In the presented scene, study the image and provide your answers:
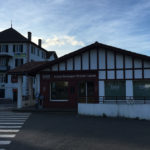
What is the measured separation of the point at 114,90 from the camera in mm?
18281

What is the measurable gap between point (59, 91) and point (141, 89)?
7.26 m

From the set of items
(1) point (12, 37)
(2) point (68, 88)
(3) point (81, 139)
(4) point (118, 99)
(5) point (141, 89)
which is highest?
(1) point (12, 37)

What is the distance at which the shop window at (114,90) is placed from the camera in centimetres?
1808

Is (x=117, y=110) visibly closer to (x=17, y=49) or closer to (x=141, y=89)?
(x=141, y=89)

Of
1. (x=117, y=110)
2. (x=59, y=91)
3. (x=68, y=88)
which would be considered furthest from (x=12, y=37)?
(x=117, y=110)

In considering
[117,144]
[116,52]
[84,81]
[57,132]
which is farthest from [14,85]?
[117,144]

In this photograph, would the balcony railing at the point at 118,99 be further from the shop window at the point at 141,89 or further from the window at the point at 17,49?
the window at the point at 17,49

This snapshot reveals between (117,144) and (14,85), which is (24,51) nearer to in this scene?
(14,85)

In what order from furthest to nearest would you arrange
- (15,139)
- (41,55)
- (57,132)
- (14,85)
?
(41,55), (14,85), (57,132), (15,139)

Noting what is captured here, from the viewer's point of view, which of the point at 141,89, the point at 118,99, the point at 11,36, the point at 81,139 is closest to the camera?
the point at 81,139

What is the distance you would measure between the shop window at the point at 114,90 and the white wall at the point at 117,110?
248cm

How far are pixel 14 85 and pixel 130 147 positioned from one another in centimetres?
3628

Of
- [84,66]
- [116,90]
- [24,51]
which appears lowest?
[116,90]

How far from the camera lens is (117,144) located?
25.4 ft
